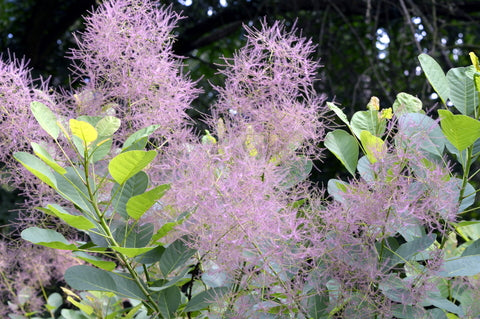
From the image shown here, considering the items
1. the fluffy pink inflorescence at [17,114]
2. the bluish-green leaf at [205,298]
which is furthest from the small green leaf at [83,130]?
the bluish-green leaf at [205,298]

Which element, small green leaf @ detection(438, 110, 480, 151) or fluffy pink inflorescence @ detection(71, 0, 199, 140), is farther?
fluffy pink inflorescence @ detection(71, 0, 199, 140)

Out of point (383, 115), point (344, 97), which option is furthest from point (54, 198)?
point (344, 97)

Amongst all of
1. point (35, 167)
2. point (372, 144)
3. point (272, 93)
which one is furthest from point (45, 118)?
point (372, 144)

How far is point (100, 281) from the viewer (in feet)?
2.45

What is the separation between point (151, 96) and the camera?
81 cm

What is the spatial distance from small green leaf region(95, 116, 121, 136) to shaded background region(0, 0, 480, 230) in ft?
7.03

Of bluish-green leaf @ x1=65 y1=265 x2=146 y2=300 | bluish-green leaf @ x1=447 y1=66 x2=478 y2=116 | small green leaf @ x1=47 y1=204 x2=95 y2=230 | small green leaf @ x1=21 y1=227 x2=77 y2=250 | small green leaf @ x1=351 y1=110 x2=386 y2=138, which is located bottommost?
bluish-green leaf @ x1=65 y1=265 x2=146 y2=300

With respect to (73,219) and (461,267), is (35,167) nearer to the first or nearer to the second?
(73,219)

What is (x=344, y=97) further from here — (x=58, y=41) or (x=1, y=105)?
(x=1, y=105)

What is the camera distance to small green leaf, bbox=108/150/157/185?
0.66m

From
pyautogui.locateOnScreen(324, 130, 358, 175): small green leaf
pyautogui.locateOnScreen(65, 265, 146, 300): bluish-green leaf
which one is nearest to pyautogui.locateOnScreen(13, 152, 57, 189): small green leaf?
pyautogui.locateOnScreen(65, 265, 146, 300): bluish-green leaf

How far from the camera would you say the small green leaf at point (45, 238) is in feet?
2.25

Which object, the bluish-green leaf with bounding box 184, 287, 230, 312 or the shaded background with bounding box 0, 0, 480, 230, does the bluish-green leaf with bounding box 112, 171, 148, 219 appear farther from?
the shaded background with bounding box 0, 0, 480, 230

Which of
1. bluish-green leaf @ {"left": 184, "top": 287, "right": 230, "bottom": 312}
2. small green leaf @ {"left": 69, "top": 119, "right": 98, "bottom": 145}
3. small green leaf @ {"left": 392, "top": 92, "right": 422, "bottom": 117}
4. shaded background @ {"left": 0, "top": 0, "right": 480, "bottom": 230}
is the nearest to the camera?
small green leaf @ {"left": 69, "top": 119, "right": 98, "bottom": 145}
